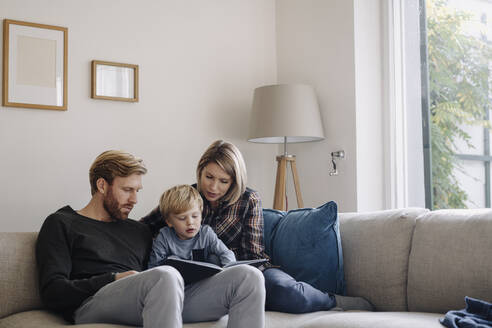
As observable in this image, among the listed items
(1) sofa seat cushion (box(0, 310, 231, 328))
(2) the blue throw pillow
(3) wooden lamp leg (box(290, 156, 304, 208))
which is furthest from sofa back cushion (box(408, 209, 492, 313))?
(3) wooden lamp leg (box(290, 156, 304, 208))

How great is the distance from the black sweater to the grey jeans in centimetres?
7

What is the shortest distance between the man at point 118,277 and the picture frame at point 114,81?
1.05 meters

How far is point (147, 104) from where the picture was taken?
3.47 m

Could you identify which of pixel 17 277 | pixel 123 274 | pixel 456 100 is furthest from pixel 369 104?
pixel 17 277

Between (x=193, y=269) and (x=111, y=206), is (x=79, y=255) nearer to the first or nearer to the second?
(x=111, y=206)

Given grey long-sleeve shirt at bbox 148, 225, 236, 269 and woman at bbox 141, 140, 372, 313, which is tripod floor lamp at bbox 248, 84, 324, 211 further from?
grey long-sleeve shirt at bbox 148, 225, 236, 269

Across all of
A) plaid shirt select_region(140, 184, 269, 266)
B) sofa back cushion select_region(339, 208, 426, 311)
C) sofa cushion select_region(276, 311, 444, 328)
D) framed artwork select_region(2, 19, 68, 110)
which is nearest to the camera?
sofa cushion select_region(276, 311, 444, 328)

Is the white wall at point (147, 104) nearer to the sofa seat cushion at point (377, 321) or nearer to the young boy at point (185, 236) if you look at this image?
the young boy at point (185, 236)

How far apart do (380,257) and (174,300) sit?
3.01 ft

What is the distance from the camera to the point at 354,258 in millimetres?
2420

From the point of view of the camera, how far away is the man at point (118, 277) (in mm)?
1861

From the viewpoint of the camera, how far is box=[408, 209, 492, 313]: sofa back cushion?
202cm

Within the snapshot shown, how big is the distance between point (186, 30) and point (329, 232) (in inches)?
70.7

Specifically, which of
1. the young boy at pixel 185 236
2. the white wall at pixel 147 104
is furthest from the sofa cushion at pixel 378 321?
the white wall at pixel 147 104
